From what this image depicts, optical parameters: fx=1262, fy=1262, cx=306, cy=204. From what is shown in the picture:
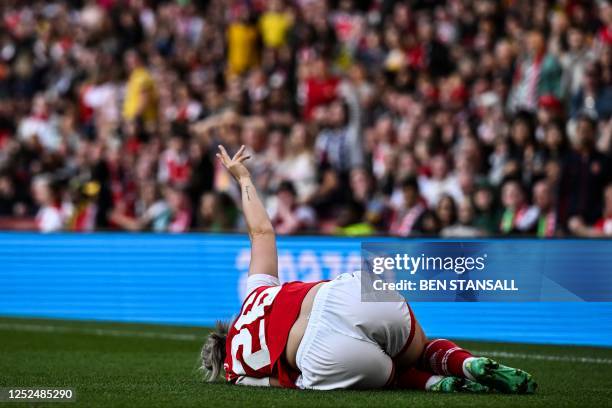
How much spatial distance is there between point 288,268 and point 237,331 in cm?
508

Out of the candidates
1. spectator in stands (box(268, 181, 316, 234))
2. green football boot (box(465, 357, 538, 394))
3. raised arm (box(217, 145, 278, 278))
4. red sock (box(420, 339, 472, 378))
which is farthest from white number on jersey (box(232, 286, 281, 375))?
spectator in stands (box(268, 181, 316, 234))

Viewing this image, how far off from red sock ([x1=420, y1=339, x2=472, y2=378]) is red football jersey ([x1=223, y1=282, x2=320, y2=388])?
2.47ft

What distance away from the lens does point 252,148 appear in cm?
1642

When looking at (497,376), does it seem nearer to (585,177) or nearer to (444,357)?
(444,357)

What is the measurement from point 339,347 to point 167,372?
2226mm

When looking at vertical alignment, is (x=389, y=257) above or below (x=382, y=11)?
below

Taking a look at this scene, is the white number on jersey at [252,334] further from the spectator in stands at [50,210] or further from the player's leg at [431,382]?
the spectator in stands at [50,210]

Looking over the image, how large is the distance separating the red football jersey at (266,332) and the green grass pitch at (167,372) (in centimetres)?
13

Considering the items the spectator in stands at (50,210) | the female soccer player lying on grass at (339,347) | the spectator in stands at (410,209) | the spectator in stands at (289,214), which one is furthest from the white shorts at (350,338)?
the spectator in stands at (50,210)

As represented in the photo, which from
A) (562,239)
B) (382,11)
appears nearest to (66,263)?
(562,239)

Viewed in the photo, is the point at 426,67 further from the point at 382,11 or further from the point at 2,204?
the point at 2,204

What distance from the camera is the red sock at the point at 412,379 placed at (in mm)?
7328

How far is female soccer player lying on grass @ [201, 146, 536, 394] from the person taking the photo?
6.89m

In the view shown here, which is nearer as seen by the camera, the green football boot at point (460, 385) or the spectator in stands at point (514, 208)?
the green football boot at point (460, 385)
